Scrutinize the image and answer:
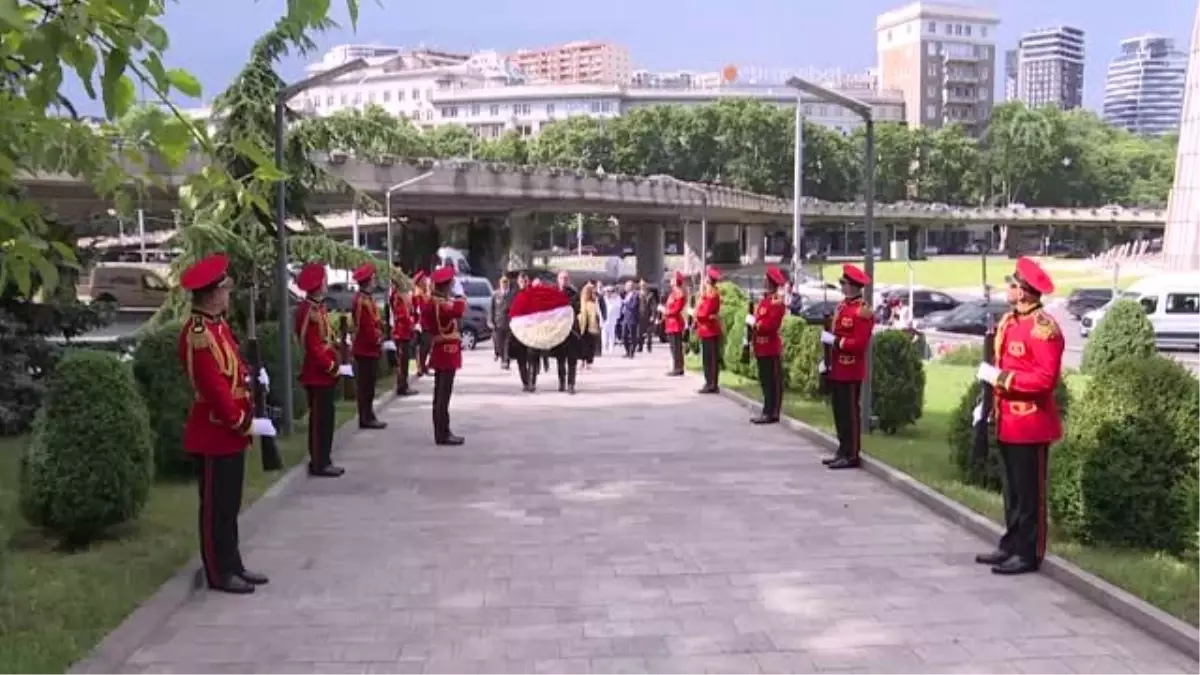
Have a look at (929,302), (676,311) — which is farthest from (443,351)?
(929,302)

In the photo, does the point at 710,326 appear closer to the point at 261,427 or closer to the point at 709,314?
the point at 709,314

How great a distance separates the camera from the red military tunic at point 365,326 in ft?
45.8

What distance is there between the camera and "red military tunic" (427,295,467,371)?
44.0ft

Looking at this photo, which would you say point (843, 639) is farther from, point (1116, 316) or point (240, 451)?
point (1116, 316)

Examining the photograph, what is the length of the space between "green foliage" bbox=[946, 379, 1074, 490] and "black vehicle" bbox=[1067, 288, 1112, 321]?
137 feet

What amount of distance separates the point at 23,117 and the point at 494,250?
209ft

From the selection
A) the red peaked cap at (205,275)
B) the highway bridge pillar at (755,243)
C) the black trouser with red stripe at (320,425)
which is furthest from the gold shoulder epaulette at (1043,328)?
the highway bridge pillar at (755,243)

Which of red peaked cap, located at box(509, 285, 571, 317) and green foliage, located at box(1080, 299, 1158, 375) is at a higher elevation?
red peaked cap, located at box(509, 285, 571, 317)

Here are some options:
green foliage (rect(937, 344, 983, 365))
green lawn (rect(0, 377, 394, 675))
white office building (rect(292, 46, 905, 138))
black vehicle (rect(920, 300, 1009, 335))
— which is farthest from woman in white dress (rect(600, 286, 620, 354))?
white office building (rect(292, 46, 905, 138))

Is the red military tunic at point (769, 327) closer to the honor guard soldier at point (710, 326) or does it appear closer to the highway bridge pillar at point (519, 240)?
the honor guard soldier at point (710, 326)

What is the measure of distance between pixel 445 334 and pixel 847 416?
4.43 meters

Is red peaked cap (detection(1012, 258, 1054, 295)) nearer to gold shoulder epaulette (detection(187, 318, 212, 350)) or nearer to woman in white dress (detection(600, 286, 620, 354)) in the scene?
gold shoulder epaulette (detection(187, 318, 212, 350))

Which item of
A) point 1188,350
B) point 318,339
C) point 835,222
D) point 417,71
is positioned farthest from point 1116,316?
point 417,71

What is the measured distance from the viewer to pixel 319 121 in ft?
59.7
